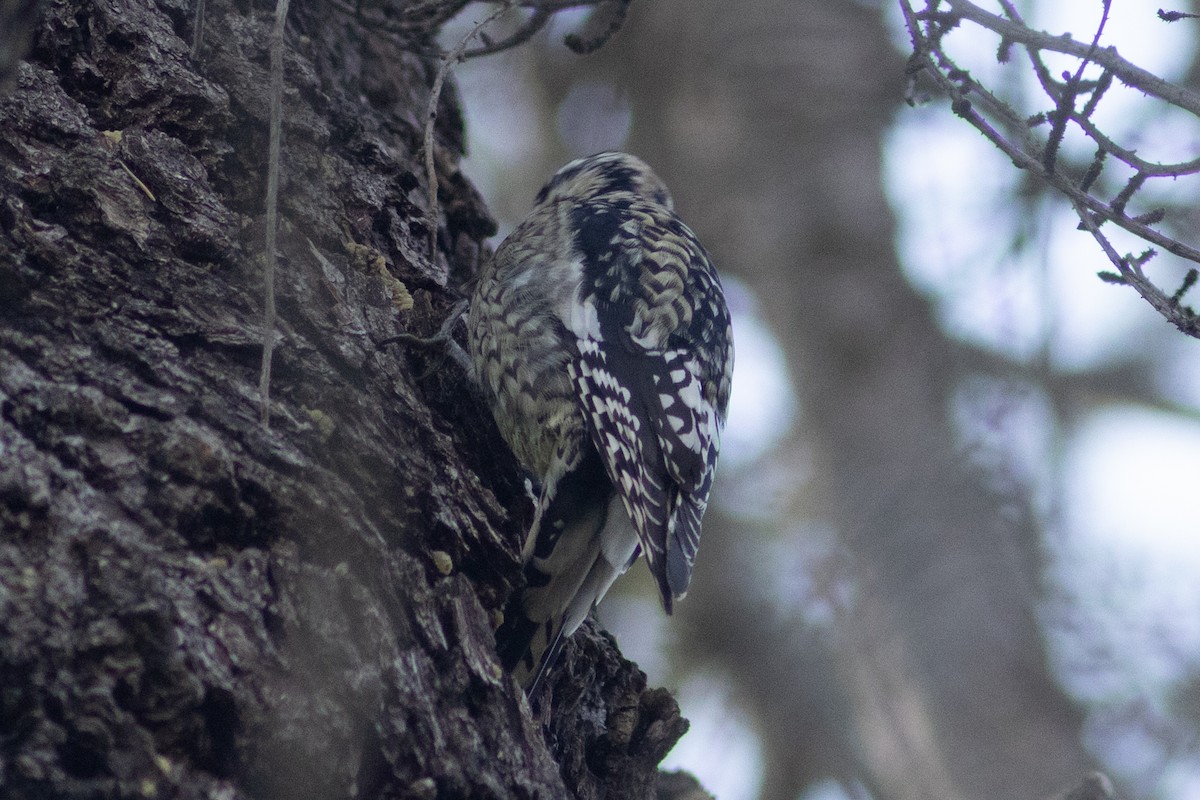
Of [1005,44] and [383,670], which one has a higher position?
[1005,44]

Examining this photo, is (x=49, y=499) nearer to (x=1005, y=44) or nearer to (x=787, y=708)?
(x=1005, y=44)

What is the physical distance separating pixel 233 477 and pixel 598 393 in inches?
51.8

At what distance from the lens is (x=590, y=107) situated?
8062 millimetres

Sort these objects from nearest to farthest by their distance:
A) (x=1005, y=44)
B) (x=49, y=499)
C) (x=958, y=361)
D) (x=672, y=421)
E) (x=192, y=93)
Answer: (x=49, y=499), (x=1005, y=44), (x=192, y=93), (x=672, y=421), (x=958, y=361)

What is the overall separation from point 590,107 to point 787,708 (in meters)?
3.98

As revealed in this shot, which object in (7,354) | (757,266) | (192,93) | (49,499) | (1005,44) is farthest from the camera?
(757,266)

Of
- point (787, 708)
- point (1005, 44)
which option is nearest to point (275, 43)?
point (1005, 44)

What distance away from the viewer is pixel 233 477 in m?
2.03

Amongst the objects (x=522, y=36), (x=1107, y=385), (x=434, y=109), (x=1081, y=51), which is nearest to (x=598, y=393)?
(x=434, y=109)

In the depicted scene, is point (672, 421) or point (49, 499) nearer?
point (49, 499)

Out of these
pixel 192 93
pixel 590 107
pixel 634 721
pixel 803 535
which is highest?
pixel 590 107

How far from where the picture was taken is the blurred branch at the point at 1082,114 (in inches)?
84.8

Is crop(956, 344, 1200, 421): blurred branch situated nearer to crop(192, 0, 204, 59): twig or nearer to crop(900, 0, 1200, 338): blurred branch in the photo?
crop(900, 0, 1200, 338): blurred branch

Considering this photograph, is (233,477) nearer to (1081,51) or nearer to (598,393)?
(598,393)
